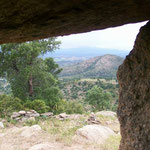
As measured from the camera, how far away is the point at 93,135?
20.4ft

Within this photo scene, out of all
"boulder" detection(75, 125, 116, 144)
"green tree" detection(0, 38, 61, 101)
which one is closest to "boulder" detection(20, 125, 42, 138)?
"boulder" detection(75, 125, 116, 144)

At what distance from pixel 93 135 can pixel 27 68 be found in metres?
8.07

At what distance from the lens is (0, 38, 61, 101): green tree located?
513 inches

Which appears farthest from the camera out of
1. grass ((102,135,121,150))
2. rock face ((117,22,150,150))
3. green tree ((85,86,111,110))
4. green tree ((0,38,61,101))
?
green tree ((85,86,111,110))

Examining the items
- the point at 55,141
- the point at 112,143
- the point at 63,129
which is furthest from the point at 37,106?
the point at 112,143

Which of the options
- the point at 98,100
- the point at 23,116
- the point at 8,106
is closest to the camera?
the point at 23,116

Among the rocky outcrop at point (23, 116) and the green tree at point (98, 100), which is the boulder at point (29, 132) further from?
the green tree at point (98, 100)

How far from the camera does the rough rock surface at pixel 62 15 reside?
1.60 metres

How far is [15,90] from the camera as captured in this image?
1385cm

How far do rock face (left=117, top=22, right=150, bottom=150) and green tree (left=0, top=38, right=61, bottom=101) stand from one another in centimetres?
1051

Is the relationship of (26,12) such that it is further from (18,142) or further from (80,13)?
(18,142)

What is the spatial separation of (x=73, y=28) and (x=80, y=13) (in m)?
0.50

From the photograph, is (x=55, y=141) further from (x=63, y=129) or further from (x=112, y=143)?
(x=112, y=143)

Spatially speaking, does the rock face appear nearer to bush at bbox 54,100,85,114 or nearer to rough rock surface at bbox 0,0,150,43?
rough rock surface at bbox 0,0,150,43
